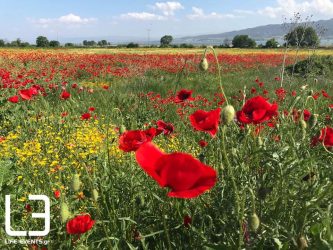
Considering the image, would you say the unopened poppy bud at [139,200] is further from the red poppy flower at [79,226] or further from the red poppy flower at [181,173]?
the red poppy flower at [181,173]

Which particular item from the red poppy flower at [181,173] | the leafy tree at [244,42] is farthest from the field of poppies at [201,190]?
→ the leafy tree at [244,42]

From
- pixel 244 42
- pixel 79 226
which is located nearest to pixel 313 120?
pixel 79 226

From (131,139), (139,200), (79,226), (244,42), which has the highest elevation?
(244,42)

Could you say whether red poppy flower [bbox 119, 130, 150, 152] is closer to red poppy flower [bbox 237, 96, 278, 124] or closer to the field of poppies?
the field of poppies

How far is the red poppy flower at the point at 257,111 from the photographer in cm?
179

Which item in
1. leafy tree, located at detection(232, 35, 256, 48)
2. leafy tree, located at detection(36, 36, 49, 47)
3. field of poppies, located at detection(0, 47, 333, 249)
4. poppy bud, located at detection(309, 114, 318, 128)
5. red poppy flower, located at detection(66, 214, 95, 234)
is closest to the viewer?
field of poppies, located at detection(0, 47, 333, 249)

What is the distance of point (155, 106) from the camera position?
6.68 m

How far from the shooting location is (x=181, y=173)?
102 centimetres

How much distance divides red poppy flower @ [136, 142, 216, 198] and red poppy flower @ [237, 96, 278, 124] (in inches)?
32.5

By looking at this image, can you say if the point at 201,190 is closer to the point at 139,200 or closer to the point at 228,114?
the point at 228,114

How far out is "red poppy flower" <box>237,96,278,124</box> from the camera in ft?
5.89

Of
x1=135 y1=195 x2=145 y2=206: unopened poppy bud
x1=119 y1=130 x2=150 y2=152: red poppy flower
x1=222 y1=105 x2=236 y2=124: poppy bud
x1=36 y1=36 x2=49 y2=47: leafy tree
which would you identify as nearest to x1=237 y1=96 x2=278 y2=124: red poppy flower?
x1=222 y1=105 x2=236 y2=124: poppy bud

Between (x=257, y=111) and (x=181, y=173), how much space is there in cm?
88

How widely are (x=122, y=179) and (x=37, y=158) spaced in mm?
1358
